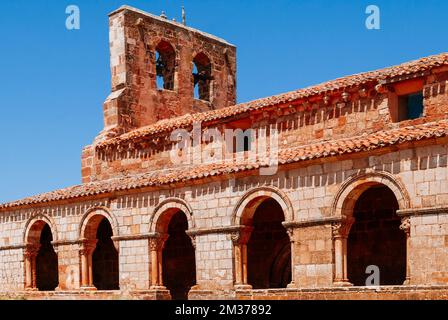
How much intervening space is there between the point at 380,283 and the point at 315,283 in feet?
7.58

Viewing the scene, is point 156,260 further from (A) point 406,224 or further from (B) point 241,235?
(A) point 406,224

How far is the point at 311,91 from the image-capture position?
17.9 metres

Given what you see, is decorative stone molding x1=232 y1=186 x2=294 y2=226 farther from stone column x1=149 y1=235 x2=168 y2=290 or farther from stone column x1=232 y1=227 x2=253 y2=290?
stone column x1=149 y1=235 x2=168 y2=290

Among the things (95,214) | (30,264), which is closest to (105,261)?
(30,264)

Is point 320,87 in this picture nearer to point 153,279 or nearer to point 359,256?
point 359,256

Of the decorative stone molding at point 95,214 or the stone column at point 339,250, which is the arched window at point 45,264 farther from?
the stone column at point 339,250

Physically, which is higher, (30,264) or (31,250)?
(31,250)

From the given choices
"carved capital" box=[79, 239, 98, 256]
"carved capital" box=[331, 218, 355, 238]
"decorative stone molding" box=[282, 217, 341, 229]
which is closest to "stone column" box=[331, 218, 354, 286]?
"carved capital" box=[331, 218, 355, 238]

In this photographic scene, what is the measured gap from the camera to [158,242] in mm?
18469

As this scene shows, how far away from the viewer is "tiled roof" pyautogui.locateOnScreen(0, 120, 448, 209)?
46.0 ft

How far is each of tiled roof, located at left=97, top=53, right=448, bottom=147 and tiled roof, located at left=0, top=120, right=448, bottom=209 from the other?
1216mm

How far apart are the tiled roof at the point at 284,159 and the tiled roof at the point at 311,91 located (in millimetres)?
1216

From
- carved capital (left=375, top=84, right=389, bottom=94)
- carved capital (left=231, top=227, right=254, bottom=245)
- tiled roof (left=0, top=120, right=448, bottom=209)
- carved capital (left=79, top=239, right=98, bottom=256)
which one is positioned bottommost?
carved capital (left=79, top=239, right=98, bottom=256)

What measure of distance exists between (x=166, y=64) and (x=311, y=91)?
8.85 m
